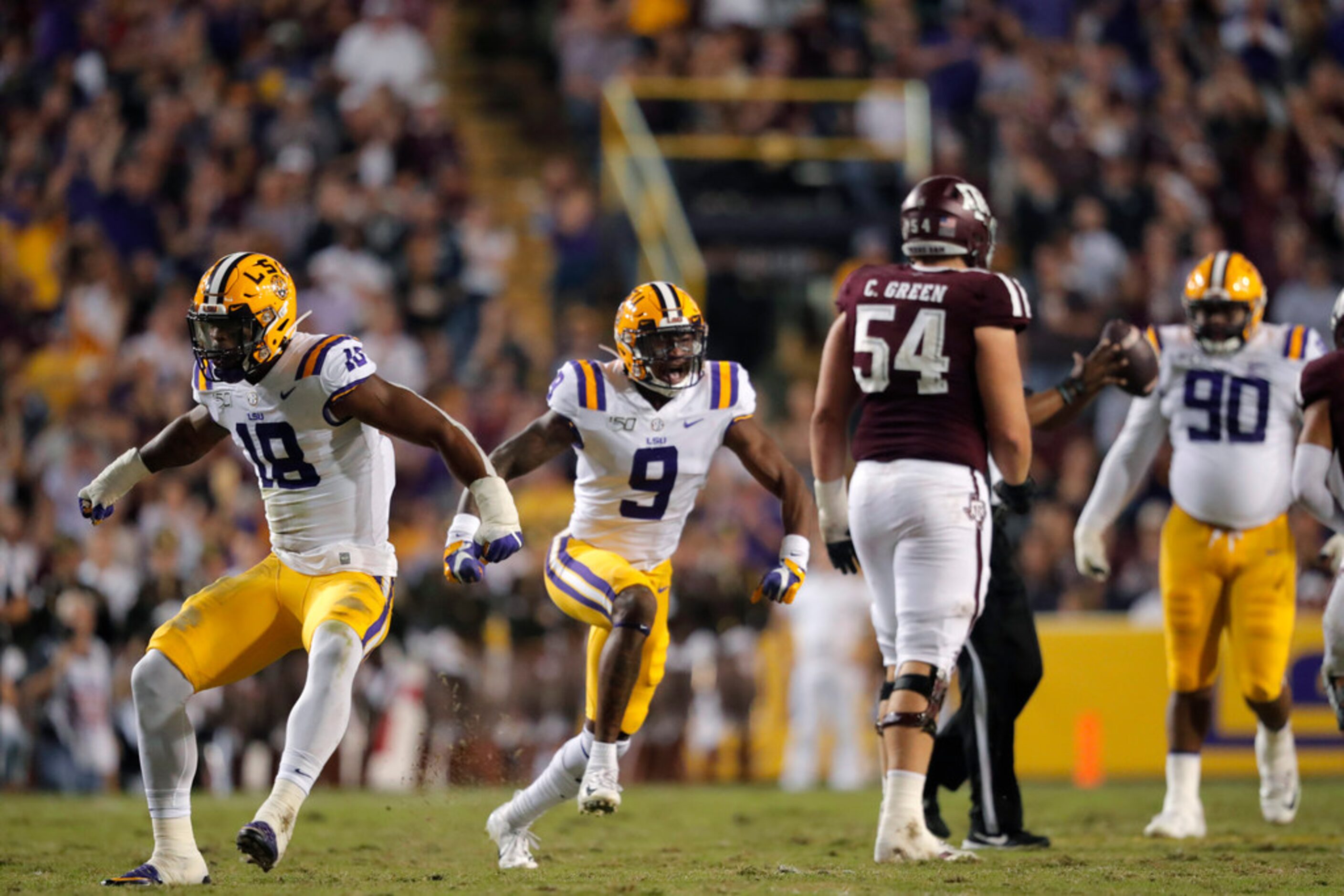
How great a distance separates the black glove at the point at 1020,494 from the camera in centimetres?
608

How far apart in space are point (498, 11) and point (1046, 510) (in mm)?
7340

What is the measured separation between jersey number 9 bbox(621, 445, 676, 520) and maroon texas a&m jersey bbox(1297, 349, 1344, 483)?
2.28 m

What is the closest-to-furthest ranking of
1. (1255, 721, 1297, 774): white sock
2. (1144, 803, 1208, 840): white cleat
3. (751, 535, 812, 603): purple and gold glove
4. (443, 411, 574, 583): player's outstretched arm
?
(443, 411, 574, 583): player's outstretched arm → (751, 535, 812, 603): purple and gold glove → (1144, 803, 1208, 840): white cleat → (1255, 721, 1297, 774): white sock

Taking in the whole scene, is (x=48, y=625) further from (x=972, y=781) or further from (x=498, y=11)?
(x=498, y=11)

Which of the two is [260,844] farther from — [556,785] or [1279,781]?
[1279,781]

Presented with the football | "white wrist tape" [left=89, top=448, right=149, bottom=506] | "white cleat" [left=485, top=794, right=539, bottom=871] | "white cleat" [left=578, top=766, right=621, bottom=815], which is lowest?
"white cleat" [left=485, top=794, right=539, bottom=871]

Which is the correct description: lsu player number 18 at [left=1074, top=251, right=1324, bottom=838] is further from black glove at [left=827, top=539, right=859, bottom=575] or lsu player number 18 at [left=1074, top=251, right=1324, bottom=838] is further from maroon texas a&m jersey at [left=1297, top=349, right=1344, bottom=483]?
black glove at [left=827, top=539, right=859, bottom=575]

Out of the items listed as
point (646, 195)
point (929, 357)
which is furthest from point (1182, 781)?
point (646, 195)

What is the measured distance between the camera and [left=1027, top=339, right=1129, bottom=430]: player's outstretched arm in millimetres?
6523

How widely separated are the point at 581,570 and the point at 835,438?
995 mm

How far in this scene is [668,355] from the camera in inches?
252

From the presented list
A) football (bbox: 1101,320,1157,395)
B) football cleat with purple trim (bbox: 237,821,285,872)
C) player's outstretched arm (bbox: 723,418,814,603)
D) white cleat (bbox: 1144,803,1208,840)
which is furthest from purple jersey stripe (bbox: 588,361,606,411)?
white cleat (bbox: 1144,803,1208,840)

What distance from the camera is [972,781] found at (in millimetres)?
7000

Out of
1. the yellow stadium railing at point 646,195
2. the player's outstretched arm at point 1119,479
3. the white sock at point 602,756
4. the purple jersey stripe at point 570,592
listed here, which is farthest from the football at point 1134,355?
the yellow stadium railing at point 646,195
